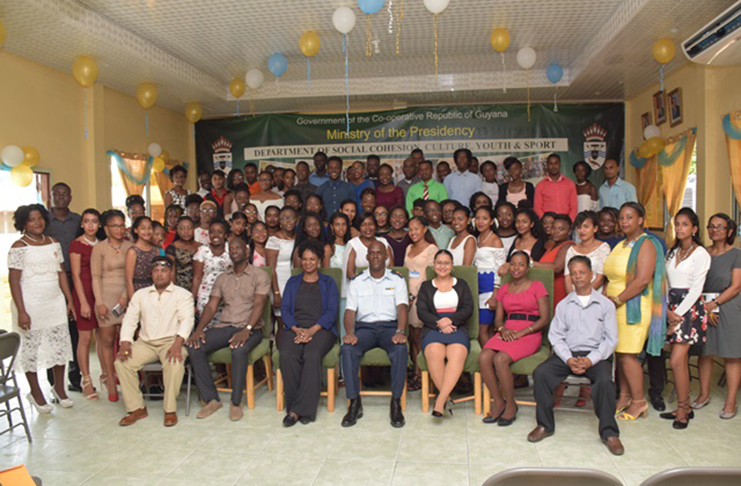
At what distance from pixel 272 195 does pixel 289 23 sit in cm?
190

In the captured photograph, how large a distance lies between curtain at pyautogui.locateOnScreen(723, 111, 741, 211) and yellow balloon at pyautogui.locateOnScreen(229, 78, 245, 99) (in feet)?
18.7

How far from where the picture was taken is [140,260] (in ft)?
14.5

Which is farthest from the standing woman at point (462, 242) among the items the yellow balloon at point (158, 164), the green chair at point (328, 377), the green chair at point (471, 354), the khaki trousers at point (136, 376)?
the yellow balloon at point (158, 164)

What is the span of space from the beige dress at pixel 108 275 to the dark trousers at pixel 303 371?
4.73ft

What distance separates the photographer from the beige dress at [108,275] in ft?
14.5

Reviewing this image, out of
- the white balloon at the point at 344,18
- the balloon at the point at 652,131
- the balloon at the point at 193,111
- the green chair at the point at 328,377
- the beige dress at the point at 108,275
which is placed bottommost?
the green chair at the point at 328,377

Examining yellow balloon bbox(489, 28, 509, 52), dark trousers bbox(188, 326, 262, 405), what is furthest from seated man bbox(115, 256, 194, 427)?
yellow balloon bbox(489, 28, 509, 52)

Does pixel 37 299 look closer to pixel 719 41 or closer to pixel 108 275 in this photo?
pixel 108 275

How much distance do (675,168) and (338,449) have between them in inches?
223

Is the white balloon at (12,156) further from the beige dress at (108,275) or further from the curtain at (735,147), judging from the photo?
the curtain at (735,147)

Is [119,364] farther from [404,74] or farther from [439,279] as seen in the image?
[404,74]

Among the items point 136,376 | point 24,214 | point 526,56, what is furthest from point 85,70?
point 526,56

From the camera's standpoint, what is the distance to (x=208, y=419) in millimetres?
4023

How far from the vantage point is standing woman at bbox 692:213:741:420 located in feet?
12.6
